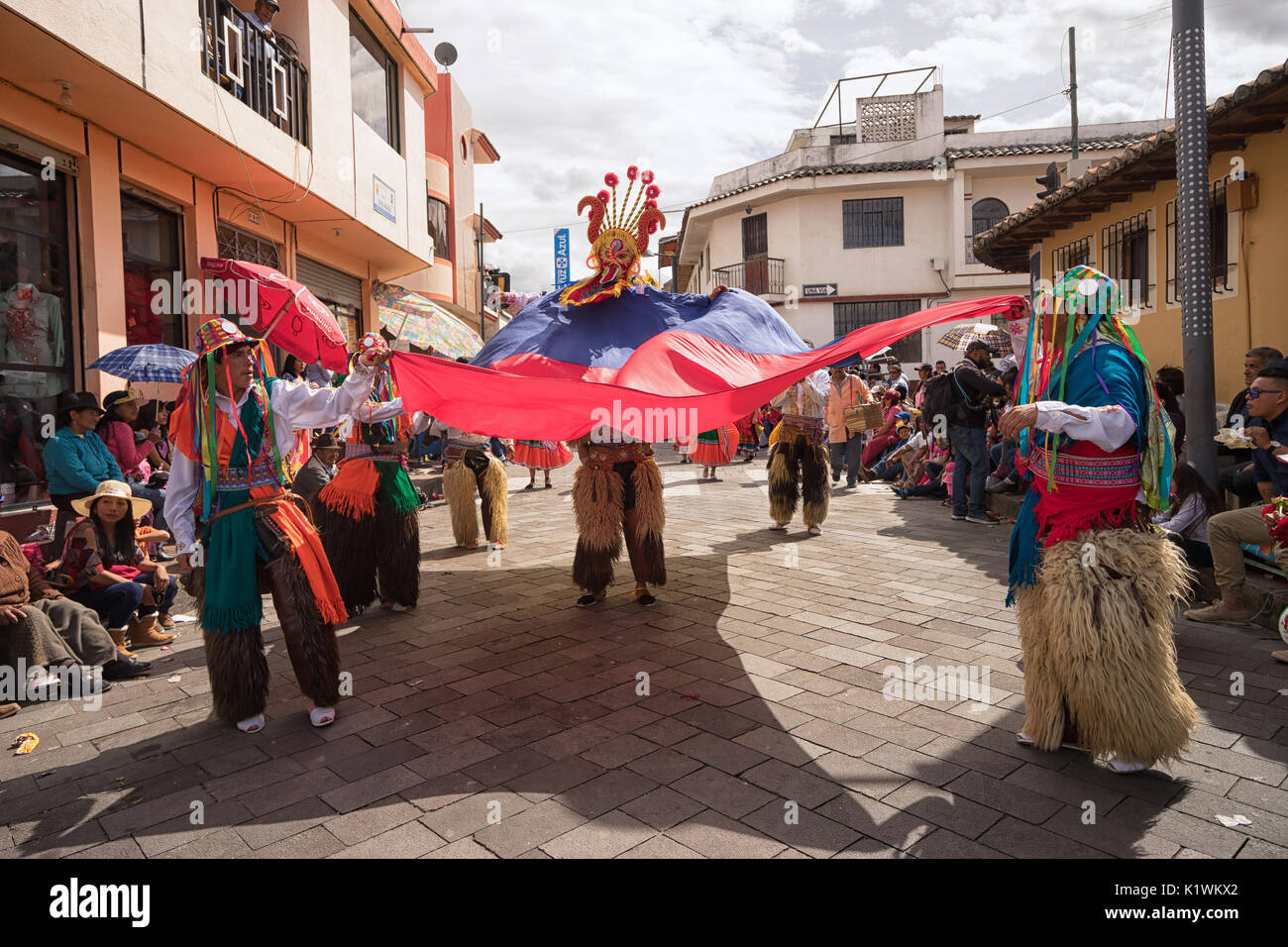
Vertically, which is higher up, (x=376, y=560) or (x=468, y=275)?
(x=468, y=275)

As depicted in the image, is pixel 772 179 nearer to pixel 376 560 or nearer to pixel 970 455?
pixel 970 455

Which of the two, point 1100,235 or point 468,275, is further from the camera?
point 468,275

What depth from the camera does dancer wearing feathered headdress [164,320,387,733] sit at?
391 cm

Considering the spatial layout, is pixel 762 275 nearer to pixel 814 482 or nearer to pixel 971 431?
pixel 971 431

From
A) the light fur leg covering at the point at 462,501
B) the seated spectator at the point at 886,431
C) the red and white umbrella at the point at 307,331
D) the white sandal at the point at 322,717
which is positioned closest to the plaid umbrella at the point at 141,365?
the red and white umbrella at the point at 307,331

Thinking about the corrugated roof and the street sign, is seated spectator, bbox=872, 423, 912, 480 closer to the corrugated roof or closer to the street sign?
the corrugated roof

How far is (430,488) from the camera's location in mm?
13023

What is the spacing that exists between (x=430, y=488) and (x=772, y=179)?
17.2 meters

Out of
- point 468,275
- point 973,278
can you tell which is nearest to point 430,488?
point 468,275

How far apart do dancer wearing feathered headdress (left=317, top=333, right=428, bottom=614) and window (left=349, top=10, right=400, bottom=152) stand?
8227 millimetres

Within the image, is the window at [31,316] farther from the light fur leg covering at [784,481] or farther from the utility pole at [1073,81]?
the utility pole at [1073,81]

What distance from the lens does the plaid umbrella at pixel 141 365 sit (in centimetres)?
719

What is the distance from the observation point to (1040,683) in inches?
135

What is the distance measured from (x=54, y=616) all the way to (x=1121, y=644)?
543 cm
